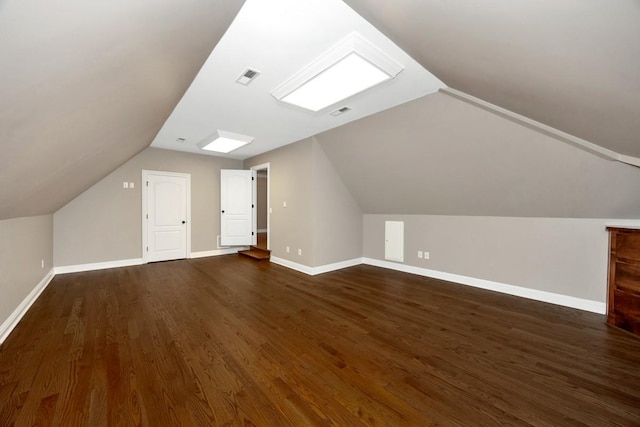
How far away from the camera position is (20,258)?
2.81 meters

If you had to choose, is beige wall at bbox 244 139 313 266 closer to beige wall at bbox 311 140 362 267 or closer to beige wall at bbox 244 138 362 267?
beige wall at bbox 244 138 362 267

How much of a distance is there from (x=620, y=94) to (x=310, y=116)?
2801 mm

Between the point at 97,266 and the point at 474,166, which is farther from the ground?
the point at 474,166

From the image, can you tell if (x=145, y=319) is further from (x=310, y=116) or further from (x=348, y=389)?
(x=310, y=116)

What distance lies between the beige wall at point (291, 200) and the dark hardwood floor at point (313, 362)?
149 centimetres

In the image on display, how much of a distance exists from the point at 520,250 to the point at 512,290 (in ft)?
1.93

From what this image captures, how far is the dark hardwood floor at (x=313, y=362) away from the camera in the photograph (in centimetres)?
149

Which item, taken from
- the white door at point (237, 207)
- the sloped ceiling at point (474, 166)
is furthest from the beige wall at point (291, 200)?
the white door at point (237, 207)

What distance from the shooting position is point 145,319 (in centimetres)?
271

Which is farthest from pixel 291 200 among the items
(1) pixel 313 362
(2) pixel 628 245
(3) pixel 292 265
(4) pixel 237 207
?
(2) pixel 628 245

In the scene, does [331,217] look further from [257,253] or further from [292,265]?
[257,253]

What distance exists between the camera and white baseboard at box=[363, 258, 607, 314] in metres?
2.95

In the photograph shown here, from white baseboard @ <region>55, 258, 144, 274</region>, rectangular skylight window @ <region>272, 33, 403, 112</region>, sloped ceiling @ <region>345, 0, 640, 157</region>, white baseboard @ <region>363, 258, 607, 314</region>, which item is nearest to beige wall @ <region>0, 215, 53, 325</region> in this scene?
white baseboard @ <region>55, 258, 144, 274</region>

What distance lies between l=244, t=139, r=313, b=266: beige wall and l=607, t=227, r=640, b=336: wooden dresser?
12.5ft
